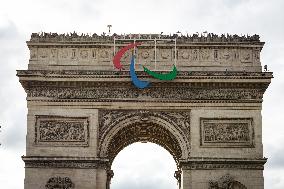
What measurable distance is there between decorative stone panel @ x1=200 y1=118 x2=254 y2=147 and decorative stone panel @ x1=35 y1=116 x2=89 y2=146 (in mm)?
5018

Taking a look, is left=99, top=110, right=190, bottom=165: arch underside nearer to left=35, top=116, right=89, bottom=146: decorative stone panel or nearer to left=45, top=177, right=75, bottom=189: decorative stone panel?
Answer: left=35, top=116, right=89, bottom=146: decorative stone panel

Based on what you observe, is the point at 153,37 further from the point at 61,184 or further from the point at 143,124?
the point at 61,184

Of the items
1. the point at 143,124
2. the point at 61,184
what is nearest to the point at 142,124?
the point at 143,124

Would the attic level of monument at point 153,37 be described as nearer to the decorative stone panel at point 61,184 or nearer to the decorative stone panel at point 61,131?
the decorative stone panel at point 61,131

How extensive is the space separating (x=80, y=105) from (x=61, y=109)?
2.69 feet

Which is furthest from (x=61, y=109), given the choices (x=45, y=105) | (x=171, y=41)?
(x=171, y=41)

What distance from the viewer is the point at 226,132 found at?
92.8 feet

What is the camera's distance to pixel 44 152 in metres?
28.0

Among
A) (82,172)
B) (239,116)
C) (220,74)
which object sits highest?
(220,74)

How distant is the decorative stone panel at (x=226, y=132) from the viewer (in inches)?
1109

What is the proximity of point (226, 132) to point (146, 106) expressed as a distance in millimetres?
3546

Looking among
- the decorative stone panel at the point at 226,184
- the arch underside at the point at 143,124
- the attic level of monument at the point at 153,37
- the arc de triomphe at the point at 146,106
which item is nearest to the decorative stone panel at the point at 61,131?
the arc de triomphe at the point at 146,106

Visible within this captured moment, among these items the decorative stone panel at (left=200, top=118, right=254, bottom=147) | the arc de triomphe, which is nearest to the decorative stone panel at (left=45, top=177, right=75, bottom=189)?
the arc de triomphe

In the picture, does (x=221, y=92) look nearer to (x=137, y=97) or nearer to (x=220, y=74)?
(x=220, y=74)
